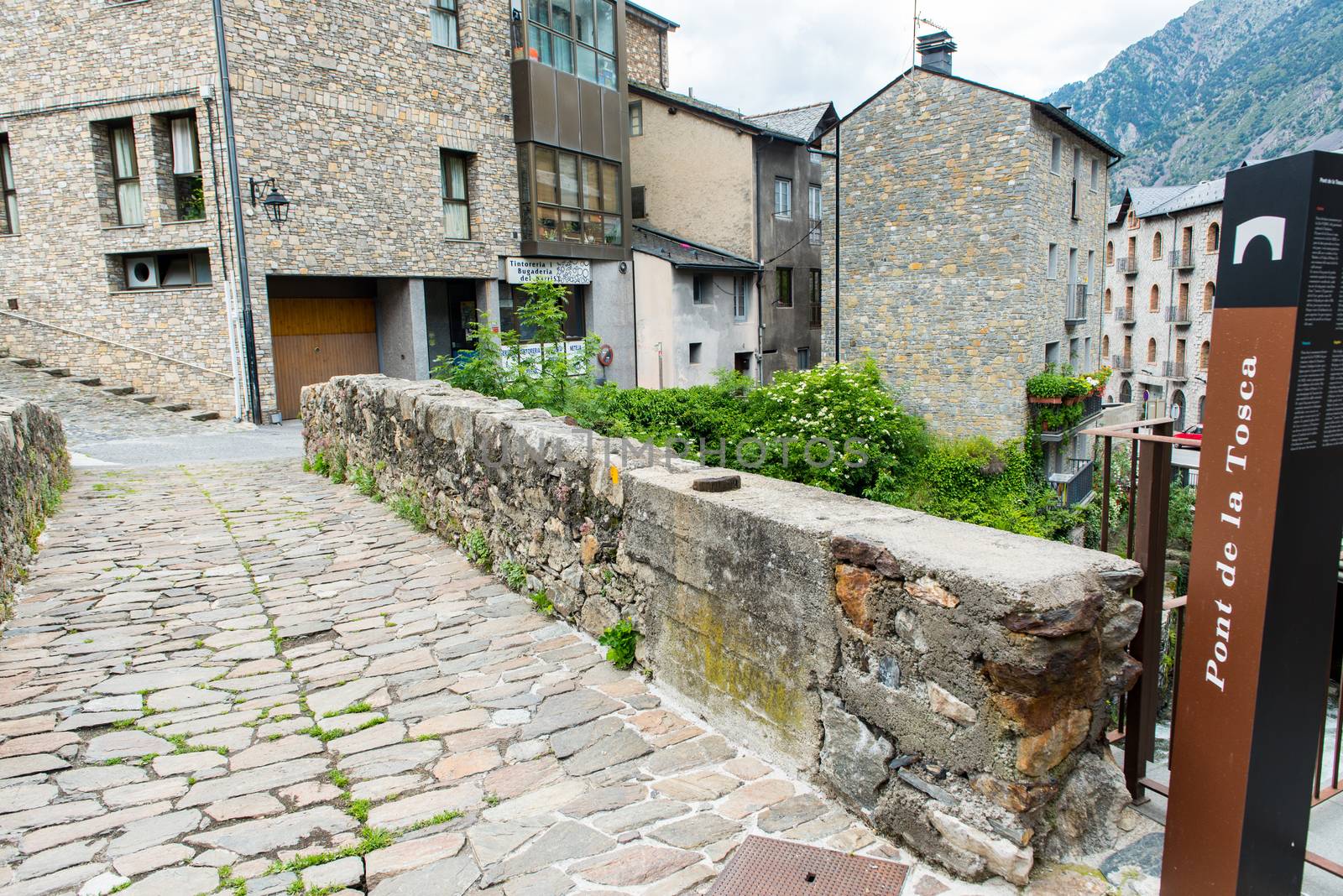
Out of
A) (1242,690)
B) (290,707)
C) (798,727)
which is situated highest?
(1242,690)

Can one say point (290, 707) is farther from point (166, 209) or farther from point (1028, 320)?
point (1028, 320)

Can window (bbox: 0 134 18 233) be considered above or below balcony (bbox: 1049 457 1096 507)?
above

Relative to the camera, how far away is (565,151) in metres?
21.2

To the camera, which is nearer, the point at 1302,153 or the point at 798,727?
the point at 1302,153

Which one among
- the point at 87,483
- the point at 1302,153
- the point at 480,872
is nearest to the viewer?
the point at 1302,153

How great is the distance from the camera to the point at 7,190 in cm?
1733

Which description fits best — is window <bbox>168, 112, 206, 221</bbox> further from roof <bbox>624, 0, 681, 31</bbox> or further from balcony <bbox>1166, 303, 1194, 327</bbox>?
balcony <bbox>1166, 303, 1194, 327</bbox>

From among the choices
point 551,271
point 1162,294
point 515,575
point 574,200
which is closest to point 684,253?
point 574,200

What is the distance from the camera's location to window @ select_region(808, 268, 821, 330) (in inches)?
1180

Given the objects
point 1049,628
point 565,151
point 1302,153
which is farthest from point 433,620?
point 565,151

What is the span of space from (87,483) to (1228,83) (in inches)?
4753

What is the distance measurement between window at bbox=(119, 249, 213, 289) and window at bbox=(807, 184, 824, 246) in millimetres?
19223

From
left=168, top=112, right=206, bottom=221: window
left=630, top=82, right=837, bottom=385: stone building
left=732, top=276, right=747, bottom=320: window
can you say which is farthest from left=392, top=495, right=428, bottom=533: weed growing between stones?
left=732, top=276, right=747, bottom=320: window

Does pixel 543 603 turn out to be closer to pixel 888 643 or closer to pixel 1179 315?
pixel 888 643
